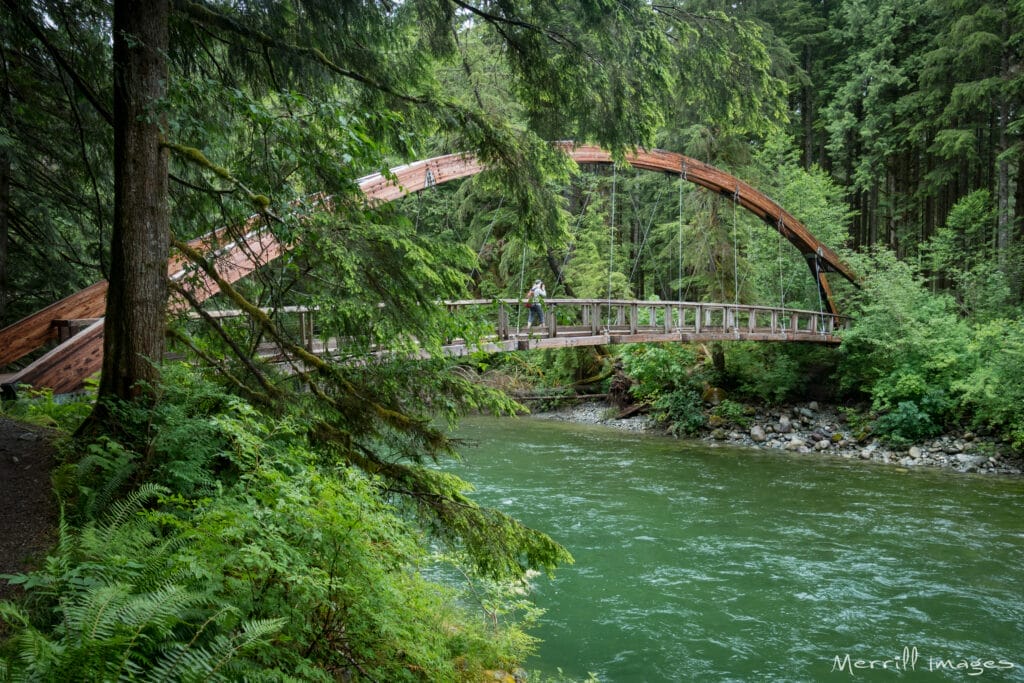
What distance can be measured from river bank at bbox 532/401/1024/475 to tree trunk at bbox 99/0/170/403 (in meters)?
13.7

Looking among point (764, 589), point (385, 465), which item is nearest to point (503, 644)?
point (385, 465)

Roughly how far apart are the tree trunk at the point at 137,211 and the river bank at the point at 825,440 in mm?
13656

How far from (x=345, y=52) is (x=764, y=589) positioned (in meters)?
6.17

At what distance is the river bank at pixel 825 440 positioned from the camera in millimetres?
12758

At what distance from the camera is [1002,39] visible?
17469 millimetres

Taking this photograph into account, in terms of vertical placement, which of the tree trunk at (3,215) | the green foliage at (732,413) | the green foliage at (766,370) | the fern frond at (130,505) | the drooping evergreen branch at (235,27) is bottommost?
the green foliage at (732,413)

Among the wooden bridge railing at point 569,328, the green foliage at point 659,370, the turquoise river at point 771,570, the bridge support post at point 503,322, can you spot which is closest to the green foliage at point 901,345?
the wooden bridge railing at point 569,328

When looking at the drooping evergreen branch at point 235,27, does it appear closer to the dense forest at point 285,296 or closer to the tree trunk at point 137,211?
the dense forest at point 285,296

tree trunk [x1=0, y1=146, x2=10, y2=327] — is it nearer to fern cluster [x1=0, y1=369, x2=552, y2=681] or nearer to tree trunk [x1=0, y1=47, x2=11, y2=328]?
tree trunk [x1=0, y1=47, x2=11, y2=328]

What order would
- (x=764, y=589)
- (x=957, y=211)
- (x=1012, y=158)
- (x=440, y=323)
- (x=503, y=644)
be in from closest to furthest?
(x=440, y=323)
(x=503, y=644)
(x=764, y=589)
(x=1012, y=158)
(x=957, y=211)

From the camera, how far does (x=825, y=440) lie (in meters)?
15.2

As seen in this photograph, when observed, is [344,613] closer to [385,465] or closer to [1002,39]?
[385,465]

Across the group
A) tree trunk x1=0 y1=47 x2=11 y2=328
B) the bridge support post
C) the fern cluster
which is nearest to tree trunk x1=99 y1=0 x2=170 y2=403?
the fern cluster

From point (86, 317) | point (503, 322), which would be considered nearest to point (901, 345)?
point (503, 322)
